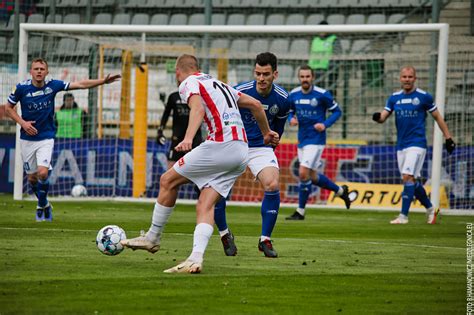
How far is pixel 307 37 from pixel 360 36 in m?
3.12

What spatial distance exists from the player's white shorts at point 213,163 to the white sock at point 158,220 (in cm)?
45

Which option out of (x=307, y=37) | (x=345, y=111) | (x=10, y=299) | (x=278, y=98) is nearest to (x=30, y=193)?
(x=345, y=111)

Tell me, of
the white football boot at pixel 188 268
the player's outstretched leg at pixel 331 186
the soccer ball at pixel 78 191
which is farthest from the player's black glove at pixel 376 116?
the white football boot at pixel 188 268

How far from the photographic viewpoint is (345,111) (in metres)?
21.6

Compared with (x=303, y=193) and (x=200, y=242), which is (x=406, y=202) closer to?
(x=303, y=193)

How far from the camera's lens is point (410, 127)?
15.8m

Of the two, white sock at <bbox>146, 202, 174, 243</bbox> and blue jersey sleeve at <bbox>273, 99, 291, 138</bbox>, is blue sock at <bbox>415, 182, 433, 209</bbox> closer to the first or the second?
blue jersey sleeve at <bbox>273, 99, 291, 138</bbox>

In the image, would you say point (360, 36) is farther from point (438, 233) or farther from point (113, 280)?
point (113, 280)

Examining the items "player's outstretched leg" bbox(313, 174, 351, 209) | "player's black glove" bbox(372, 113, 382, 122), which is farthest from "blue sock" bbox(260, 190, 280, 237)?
"player's outstretched leg" bbox(313, 174, 351, 209)

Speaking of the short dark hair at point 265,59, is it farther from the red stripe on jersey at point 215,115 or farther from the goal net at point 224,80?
the goal net at point 224,80

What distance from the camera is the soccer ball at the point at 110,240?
9.02 meters

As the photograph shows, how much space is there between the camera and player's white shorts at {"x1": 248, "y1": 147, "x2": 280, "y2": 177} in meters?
10.4

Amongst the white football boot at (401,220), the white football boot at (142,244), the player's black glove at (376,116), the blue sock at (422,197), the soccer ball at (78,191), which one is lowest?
the white football boot at (401,220)

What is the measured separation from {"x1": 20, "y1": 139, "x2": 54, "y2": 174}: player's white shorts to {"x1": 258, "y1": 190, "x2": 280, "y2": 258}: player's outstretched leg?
204 inches
